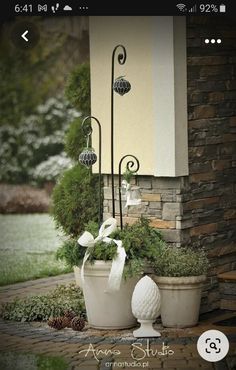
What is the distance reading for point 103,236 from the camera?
14.4 feet

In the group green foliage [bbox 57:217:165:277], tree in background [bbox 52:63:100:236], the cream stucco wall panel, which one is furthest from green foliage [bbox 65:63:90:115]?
green foliage [bbox 57:217:165:277]

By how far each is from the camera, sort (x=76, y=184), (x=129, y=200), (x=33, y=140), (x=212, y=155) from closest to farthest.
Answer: (x=129, y=200)
(x=212, y=155)
(x=33, y=140)
(x=76, y=184)

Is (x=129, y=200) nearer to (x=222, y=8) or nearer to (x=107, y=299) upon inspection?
(x=107, y=299)

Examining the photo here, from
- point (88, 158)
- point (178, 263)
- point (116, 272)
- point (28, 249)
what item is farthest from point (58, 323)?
point (28, 249)

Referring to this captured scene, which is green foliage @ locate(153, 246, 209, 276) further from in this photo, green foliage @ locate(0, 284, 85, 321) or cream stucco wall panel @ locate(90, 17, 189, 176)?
green foliage @ locate(0, 284, 85, 321)

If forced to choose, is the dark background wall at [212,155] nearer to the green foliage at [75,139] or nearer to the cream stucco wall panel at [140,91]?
the cream stucco wall panel at [140,91]

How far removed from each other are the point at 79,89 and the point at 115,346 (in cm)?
181

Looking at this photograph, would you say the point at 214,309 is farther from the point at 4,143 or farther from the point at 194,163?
the point at 4,143

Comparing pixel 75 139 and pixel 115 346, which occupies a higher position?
pixel 75 139

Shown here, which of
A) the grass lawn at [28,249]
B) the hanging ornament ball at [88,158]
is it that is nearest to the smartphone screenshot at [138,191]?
the hanging ornament ball at [88,158]

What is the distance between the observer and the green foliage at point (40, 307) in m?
4.58

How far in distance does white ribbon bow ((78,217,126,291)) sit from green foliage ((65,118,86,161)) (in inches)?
39.5

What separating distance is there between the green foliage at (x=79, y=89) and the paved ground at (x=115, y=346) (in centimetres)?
136

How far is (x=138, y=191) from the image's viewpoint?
14.6ft
